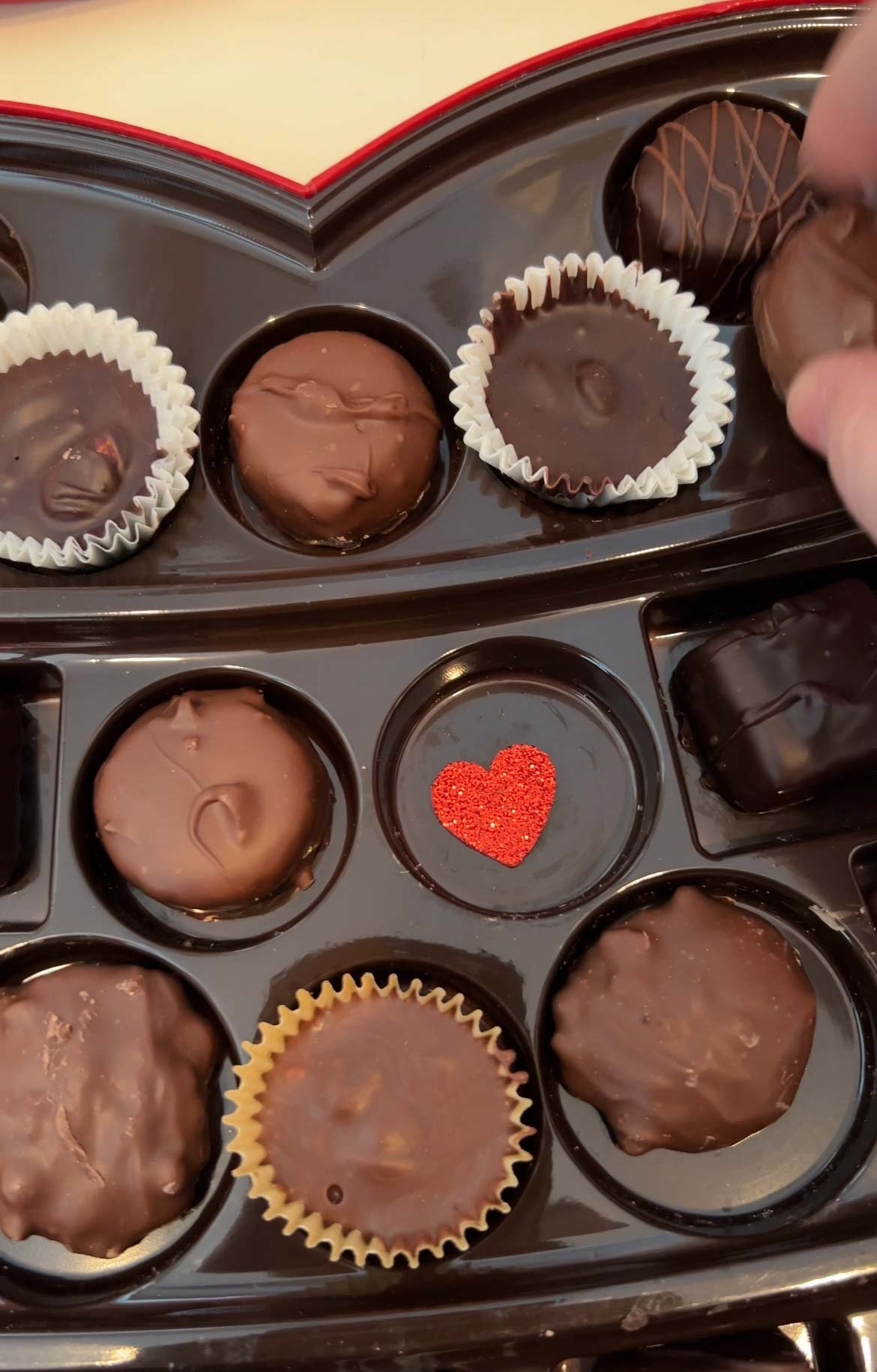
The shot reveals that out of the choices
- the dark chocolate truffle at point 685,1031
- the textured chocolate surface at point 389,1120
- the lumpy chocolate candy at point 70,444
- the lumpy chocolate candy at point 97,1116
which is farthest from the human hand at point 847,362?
the lumpy chocolate candy at point 97,1116

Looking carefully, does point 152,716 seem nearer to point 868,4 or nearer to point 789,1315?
point 789,1315

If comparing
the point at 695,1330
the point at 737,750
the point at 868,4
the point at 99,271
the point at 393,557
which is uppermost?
the point at 868,4

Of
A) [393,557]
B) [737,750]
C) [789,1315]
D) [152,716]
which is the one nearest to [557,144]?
[393,557]

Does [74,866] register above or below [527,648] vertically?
below

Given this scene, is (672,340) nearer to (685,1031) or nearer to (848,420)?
(848,420)

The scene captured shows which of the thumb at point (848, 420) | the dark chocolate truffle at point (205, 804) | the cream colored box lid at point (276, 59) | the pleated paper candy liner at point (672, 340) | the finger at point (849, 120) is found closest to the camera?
the thumb at point (848, 420)

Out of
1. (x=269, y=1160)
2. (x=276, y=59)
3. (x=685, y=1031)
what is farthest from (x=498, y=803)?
(x=276, y=59)

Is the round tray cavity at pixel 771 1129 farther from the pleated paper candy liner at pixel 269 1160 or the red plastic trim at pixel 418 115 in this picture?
the red plastic trim at pixel 418 115

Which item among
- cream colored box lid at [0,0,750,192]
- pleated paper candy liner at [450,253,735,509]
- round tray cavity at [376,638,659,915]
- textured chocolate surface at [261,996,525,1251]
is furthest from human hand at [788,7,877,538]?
→ textured chocolate surface at [261,996,525,1251]
